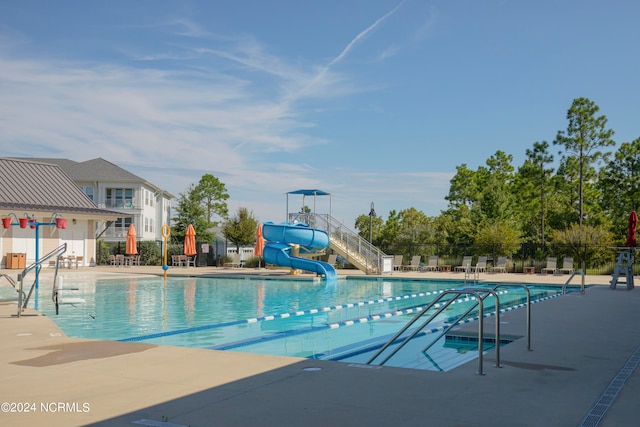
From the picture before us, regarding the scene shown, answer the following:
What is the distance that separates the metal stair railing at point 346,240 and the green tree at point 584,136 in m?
15.1

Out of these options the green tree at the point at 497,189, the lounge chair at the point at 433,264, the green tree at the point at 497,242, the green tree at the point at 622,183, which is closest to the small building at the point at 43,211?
the lounge chair at the point at 433,264

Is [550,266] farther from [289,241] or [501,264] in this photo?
[289,241]

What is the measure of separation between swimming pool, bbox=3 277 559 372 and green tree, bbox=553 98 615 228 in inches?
702

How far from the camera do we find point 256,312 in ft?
47.5

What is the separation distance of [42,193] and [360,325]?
24.3 metres

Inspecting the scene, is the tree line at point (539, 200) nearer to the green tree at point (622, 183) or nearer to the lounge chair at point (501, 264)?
the green tree at point (622, 183)

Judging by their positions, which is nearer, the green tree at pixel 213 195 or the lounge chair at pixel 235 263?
the lounge chair at pixel 235 263

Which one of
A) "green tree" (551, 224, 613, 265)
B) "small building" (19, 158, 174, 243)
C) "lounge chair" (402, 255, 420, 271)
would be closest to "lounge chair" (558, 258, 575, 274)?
"green tree" (551, 224, 613, 265)

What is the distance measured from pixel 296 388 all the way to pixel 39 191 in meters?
29.5

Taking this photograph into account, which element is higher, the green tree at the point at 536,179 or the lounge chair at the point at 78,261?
the green tree at the point at 536,179

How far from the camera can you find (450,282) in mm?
23203

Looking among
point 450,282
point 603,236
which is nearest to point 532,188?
point 603,236

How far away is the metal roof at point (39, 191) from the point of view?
29578 mm

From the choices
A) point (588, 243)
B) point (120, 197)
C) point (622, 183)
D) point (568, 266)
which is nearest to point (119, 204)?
point (120, 197)
